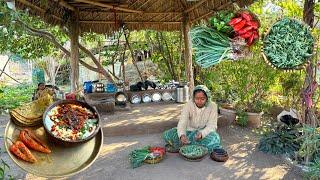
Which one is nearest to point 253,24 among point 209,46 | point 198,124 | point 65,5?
point 209,46

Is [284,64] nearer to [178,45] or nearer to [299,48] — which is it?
[299,48]

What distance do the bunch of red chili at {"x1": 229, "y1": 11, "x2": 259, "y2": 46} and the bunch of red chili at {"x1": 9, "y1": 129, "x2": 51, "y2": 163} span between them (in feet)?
6.54

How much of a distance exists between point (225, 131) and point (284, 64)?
250 cm

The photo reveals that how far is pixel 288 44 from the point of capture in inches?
112

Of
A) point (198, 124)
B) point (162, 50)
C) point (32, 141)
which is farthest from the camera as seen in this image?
point (162, 50)

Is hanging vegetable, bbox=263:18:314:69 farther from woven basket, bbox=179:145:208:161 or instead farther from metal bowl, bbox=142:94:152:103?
metal bowl, bbox=142:94:152:103

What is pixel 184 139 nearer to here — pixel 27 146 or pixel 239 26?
pixel 239 26

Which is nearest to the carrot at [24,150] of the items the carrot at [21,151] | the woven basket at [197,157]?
the carrot at [21,151]

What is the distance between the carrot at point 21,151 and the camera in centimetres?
261

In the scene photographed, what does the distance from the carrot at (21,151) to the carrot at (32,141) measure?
0.07m

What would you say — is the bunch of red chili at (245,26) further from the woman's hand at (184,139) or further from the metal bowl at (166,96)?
the metal bowl at (166,96)

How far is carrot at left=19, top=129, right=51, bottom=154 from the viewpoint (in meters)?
2.74

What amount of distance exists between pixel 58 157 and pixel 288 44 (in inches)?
89.8

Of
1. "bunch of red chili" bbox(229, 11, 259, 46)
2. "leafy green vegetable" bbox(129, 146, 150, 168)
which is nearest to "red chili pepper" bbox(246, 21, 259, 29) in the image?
"bunch of red chili" bbox(229, 11, 259, 46)
